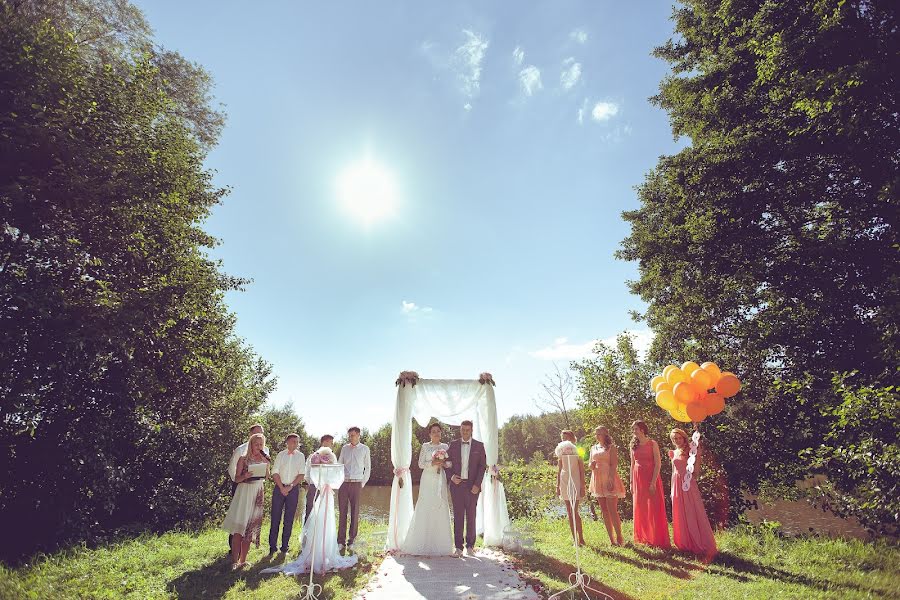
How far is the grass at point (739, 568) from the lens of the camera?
16.3 feet

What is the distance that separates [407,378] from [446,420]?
4.08ft

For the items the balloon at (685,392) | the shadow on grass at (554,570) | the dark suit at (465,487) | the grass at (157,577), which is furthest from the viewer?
the dark suit at (465,487)

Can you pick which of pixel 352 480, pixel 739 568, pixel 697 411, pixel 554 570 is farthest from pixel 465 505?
pixel 697 411

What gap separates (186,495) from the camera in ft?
38.1

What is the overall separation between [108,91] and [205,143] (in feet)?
12.5

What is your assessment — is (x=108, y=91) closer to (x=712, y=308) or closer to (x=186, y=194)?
(x=186, y=194)

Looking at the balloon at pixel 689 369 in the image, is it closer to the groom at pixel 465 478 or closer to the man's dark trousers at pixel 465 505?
the groom at pixel 465 478

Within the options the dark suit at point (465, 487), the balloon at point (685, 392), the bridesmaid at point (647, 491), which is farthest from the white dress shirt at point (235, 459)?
the balloon at point (685, 392)

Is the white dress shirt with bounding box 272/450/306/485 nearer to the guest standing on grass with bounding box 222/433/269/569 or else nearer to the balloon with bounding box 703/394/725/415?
the guest standing on grass with bounding box 222/433/269/569

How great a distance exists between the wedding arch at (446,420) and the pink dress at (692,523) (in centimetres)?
292

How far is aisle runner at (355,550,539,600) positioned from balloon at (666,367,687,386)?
13.0 ft

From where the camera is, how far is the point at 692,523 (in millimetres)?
6711

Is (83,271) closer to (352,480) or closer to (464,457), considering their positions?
(352,480)

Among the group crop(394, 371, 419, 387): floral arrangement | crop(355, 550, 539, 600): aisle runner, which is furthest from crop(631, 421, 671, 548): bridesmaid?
crop(394, 371, 419, 387): floral arrangement
